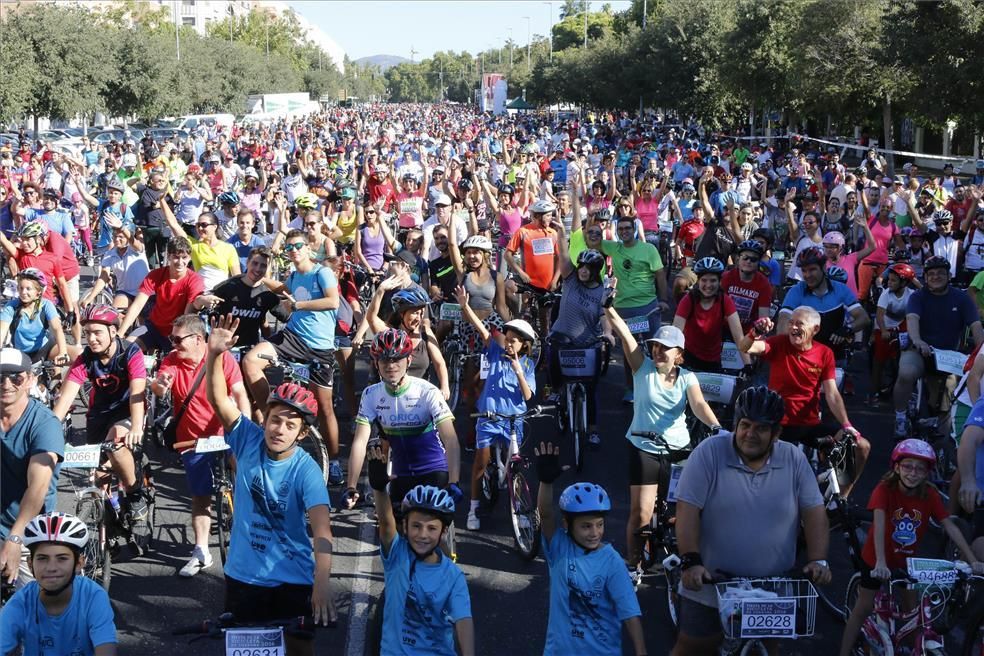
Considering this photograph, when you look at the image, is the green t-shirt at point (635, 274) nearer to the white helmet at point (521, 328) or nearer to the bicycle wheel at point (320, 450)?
the white helmet at point (521, 328)

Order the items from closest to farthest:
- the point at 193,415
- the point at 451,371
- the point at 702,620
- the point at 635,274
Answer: the point at 702,620, the point at 193,415, the point at 635,274, the point at 451,371

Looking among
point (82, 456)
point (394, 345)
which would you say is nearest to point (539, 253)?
point (394, 345)

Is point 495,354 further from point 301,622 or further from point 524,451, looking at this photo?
point 301,622

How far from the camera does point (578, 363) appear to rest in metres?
9.92

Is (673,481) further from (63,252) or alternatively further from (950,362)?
(63,252)

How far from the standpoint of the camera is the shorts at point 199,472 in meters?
7.54

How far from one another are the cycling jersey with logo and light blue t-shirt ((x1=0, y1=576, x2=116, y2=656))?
2265mm

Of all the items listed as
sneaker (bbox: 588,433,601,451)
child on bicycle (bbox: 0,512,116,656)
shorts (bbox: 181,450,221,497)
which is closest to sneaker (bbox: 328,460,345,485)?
shorts (bbox: 181,450,221,497)

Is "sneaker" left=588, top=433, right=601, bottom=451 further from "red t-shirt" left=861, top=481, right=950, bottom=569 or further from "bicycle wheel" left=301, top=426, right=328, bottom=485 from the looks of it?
"red t-shirt" left=861, top=481, right=950, bottom=569

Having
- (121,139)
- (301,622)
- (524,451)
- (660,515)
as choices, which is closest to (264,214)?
(524,451)

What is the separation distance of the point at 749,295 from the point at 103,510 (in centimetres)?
556

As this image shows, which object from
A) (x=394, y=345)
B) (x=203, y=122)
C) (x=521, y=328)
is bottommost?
(x=521, y=328)

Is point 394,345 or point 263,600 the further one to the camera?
point 394,345

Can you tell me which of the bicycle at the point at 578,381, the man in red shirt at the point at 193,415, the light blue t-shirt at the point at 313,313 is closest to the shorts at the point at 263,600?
the man in red shirt at the point at 193,415
